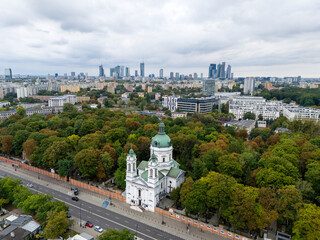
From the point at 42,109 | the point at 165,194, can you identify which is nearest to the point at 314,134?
the point at 165,194

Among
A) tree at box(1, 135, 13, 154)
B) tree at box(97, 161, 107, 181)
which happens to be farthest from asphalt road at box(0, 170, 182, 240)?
tree at box(1, 135, 13, 154)

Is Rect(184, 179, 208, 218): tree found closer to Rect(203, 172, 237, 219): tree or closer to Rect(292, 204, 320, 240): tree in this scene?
Rect(203, 172, 237, 219): tree

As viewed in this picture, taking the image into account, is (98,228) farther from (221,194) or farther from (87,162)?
(221,194)

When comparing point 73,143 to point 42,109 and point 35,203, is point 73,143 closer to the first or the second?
point 35,203

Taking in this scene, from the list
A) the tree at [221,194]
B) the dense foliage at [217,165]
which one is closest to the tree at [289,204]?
the dense foliage at [217,165]

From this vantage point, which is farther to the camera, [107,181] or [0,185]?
[107,181]

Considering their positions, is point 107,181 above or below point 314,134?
below

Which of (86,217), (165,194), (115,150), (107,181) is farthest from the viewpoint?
(115,150)

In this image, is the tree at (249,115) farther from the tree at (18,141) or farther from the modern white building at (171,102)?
the tree at (18,141)
